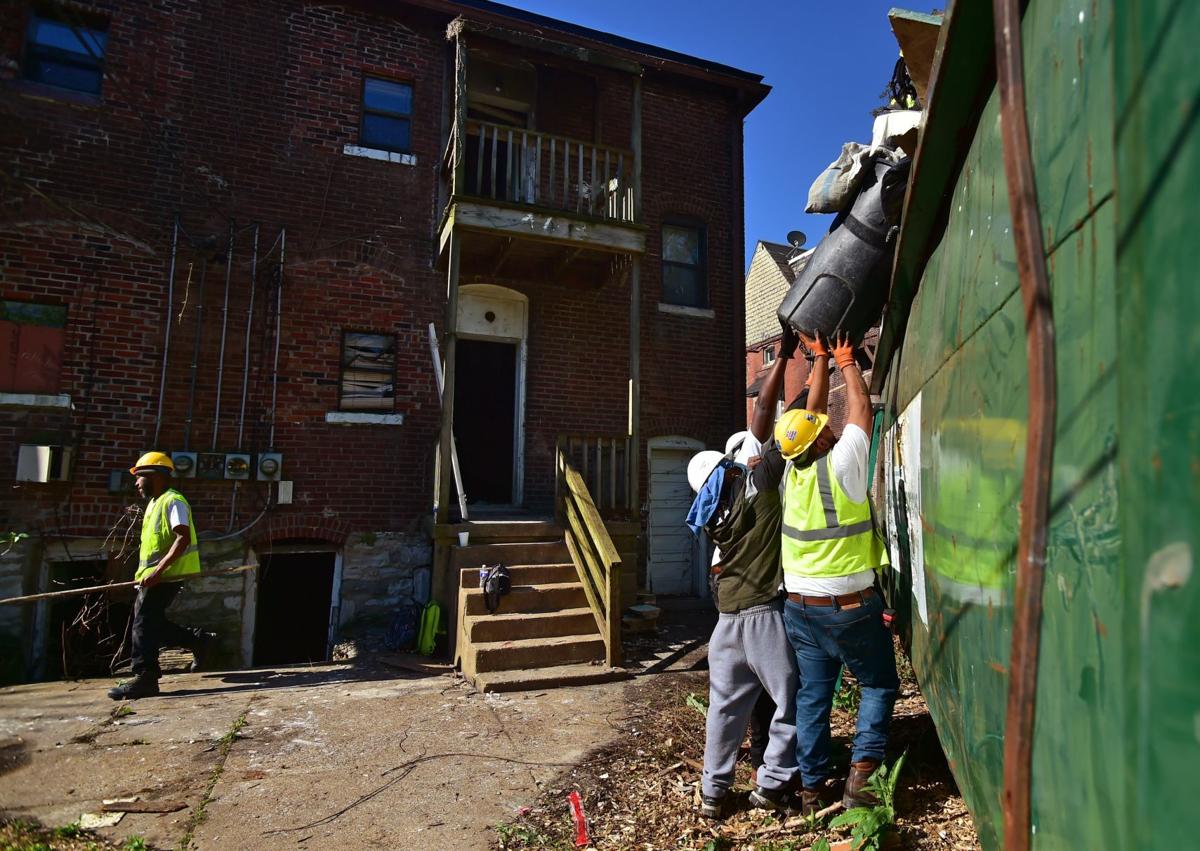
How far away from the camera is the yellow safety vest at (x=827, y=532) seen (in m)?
3.34

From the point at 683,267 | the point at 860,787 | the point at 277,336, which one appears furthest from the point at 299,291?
the point at 860,787

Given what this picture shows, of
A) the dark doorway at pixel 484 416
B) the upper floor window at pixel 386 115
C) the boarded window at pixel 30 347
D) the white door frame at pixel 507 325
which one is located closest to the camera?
the boarded window at pixel 30 347

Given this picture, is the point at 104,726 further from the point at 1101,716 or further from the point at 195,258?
the point at 1101,716

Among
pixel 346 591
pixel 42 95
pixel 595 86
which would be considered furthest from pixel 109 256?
pixel 595 86

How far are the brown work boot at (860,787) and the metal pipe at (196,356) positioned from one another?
7696mm

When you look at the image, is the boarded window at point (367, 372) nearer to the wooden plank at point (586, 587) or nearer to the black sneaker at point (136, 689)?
the wooden plank at point (586, 587)

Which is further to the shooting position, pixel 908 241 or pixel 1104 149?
pixel 908 241

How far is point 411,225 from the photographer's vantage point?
941cm

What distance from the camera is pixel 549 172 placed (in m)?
9.13

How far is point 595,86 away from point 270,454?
22.6 ft

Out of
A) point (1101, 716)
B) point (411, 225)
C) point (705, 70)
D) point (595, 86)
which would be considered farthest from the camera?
point (705, 70)

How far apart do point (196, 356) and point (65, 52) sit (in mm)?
3817

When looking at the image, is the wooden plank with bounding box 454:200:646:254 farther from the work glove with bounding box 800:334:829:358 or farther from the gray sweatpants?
the gray sweatpants

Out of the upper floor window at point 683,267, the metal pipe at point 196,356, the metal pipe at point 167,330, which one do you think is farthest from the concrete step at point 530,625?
the upper floor window at point 683,267
